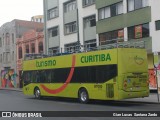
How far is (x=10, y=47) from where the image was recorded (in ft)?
207

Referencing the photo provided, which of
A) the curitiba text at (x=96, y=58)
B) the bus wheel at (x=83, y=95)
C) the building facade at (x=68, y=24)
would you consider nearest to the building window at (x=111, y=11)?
the building facade at (x=68, y=24)

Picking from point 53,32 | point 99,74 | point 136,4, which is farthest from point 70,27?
point 99,74

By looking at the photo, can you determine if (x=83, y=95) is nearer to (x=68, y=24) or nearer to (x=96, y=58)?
(x=96, y=58)

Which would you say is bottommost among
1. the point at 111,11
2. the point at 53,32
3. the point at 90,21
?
the point at 53,32

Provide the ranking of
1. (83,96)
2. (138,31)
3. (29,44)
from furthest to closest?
(29,44)
(138,31)
(83,96)

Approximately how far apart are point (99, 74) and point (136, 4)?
14.1 m

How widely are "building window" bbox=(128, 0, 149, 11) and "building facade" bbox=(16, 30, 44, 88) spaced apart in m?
19.9

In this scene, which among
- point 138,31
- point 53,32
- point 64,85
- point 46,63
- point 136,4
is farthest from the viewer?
point 53,32

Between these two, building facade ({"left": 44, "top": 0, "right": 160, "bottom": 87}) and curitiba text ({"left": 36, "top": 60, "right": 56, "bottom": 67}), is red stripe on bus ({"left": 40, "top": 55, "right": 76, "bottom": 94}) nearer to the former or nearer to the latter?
building facade ({"left": 44, "top": 0, "right": 160, "bottom": 87})

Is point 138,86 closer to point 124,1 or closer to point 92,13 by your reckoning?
point 124,1

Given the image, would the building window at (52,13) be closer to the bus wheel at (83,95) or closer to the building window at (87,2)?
the building window at (87,2)

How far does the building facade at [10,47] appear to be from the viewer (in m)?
60.4

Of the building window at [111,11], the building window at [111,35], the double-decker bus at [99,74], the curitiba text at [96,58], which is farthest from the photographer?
the building window at [111,11]

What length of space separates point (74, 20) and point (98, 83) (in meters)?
23.4
